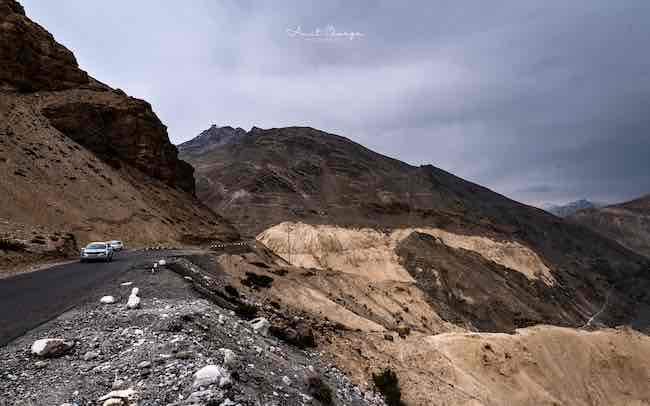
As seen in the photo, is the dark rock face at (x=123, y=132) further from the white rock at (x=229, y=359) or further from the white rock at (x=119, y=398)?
the white rock at (x=119, y=398)

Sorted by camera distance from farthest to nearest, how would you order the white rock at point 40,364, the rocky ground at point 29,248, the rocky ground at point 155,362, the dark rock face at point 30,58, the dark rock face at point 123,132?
the dark rock face at point 123,132, the dark rock face at point 30,58, the rocky ground at point 29,248, the white rock at point 40,364, the rocky ground at point 155,362

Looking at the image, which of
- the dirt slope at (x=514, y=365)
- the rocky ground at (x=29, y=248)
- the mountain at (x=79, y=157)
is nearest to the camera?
the dirt slope at (x=514, y=365)

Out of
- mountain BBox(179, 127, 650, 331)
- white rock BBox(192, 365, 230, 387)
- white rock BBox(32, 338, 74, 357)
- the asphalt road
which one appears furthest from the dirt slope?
mountain BBox(179, 127, 650, 331)

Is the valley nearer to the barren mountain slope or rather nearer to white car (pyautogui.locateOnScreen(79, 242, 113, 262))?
the barren mountain slope

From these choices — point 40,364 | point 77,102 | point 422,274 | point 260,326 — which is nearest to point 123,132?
point 77,102

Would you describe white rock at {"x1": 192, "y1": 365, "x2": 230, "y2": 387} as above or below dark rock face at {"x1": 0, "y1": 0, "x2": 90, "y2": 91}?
below

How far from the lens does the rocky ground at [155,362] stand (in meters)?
6.46

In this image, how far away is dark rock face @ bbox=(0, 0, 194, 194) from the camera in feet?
162

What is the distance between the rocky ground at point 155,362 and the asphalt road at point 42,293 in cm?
80

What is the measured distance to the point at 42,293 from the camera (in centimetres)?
1413

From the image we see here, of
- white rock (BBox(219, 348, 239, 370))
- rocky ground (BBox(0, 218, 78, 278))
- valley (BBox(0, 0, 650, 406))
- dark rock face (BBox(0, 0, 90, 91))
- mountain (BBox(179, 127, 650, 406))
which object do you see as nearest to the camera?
white rock (BBox(219, 348, 239, 370))

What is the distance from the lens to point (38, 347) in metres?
7.92

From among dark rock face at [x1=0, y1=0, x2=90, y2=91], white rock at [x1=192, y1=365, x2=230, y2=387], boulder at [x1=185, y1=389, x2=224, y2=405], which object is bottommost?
boulder at [x1=185, y1=389, x2=224, y2=405]

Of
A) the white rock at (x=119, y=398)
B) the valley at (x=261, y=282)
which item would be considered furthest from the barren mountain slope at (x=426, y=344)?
the white rock at (x=119, y=398)
